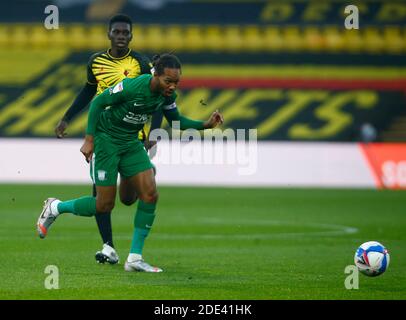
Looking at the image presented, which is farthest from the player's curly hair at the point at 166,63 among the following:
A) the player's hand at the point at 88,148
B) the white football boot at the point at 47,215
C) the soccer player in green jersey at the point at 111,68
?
the white football boot at the point at 47,215

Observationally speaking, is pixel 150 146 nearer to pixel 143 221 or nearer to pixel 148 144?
pixel 148 144

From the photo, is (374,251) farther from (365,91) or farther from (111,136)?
(365,91)

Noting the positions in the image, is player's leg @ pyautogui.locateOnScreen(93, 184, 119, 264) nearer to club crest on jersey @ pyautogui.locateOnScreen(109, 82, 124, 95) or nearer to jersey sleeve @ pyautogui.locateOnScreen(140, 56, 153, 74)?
club crest on jersey @ pyautogui.locateOnScreen(109, 82, 124, 95)

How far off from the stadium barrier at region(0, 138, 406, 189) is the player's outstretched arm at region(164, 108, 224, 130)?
1415 cm

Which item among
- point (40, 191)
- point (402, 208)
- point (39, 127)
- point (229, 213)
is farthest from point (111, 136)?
point (39, 127)

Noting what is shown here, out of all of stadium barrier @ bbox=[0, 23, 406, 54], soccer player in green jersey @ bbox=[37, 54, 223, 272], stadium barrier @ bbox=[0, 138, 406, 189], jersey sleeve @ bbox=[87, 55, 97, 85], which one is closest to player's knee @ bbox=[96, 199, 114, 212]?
soccer player in green jersey @ bbox=[37, 54, 223, 272]

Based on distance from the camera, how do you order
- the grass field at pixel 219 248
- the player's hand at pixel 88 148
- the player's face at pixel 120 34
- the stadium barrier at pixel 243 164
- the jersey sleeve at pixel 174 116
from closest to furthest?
the grass field at pixel 219 248
the player's hand at pixel 88 148
the jersey sleeve at pixel 174 116
the player's face at pixel 120 34
the stadium barrier at pixel 243 164

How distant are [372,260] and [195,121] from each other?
7.41 ft

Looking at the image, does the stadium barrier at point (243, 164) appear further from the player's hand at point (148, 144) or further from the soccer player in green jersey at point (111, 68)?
the soccer player in green jersey at point (111, 68)

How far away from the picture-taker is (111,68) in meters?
10.4

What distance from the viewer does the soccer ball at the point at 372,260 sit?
8.90 m

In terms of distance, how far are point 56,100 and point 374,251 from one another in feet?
91.0

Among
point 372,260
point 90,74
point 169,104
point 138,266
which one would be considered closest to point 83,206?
point 138,266
